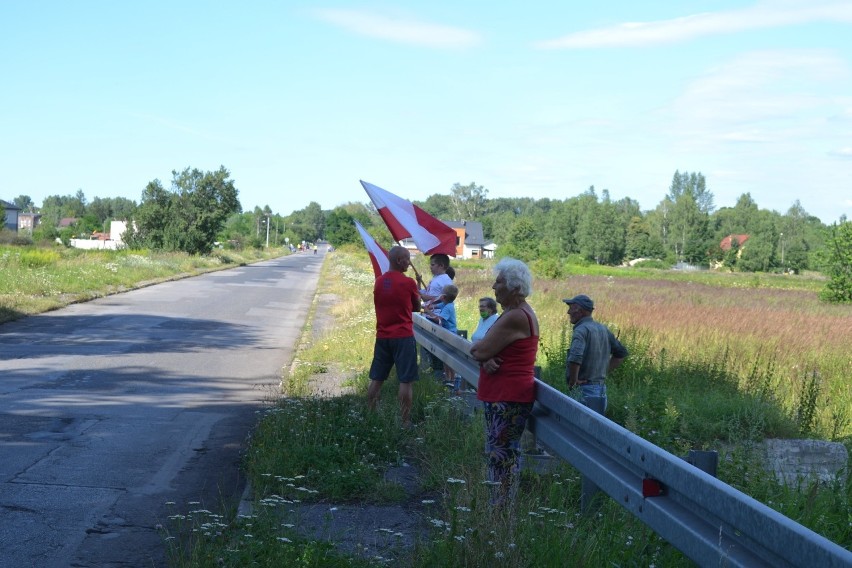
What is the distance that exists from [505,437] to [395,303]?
3.67 m

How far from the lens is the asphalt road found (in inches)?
232

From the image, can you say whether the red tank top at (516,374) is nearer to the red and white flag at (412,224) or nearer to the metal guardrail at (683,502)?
the metal guardrail at (683,502)

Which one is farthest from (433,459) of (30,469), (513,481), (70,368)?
(70,368)

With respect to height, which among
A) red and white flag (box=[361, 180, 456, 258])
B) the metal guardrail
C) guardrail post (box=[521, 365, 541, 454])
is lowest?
guardrail post (box=[521, 365, 541, 454])

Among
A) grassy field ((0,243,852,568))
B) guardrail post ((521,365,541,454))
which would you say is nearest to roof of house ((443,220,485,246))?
grassy field ((0,243,852,568))

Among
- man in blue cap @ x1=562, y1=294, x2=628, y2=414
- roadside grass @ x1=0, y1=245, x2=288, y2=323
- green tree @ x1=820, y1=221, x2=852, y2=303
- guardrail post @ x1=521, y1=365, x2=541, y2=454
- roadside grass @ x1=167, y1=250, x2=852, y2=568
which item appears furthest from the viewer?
green tree @ x1=820, y1=221, x2=852, y2=303

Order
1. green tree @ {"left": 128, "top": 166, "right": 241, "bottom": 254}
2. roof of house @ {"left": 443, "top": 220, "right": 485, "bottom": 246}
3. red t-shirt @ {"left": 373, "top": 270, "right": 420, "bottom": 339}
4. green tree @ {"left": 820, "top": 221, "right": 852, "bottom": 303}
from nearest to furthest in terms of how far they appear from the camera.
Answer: red t-shirt @ {"left": 373, "top": 270, "right": 420, "bottom": 339}
green tree @ {"left": 820, "top": 221, "right": 852, "bottom": 303}
green tree @ {"left": 128, "top": 166, "right": 241, "bottom": 254}
roof of house @ {"left": 443, "top": 220, "right": 485, "bottom": 246}

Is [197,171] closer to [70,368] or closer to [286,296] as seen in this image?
[286,296]

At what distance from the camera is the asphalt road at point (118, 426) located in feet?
19.3

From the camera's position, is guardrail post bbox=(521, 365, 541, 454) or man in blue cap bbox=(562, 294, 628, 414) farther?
man in blue cap bbox=(562, 294, 628, 414)

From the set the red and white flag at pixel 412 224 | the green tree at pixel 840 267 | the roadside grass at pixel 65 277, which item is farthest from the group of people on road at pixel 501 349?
the green tree at pixel 840 267

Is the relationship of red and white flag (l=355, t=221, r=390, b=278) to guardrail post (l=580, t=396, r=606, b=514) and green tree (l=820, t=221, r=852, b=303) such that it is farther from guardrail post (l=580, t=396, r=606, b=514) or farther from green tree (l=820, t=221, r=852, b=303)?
green tree (l=820, t=221, r=852, b=303)

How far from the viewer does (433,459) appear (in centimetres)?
727

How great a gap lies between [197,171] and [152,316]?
48389mm
